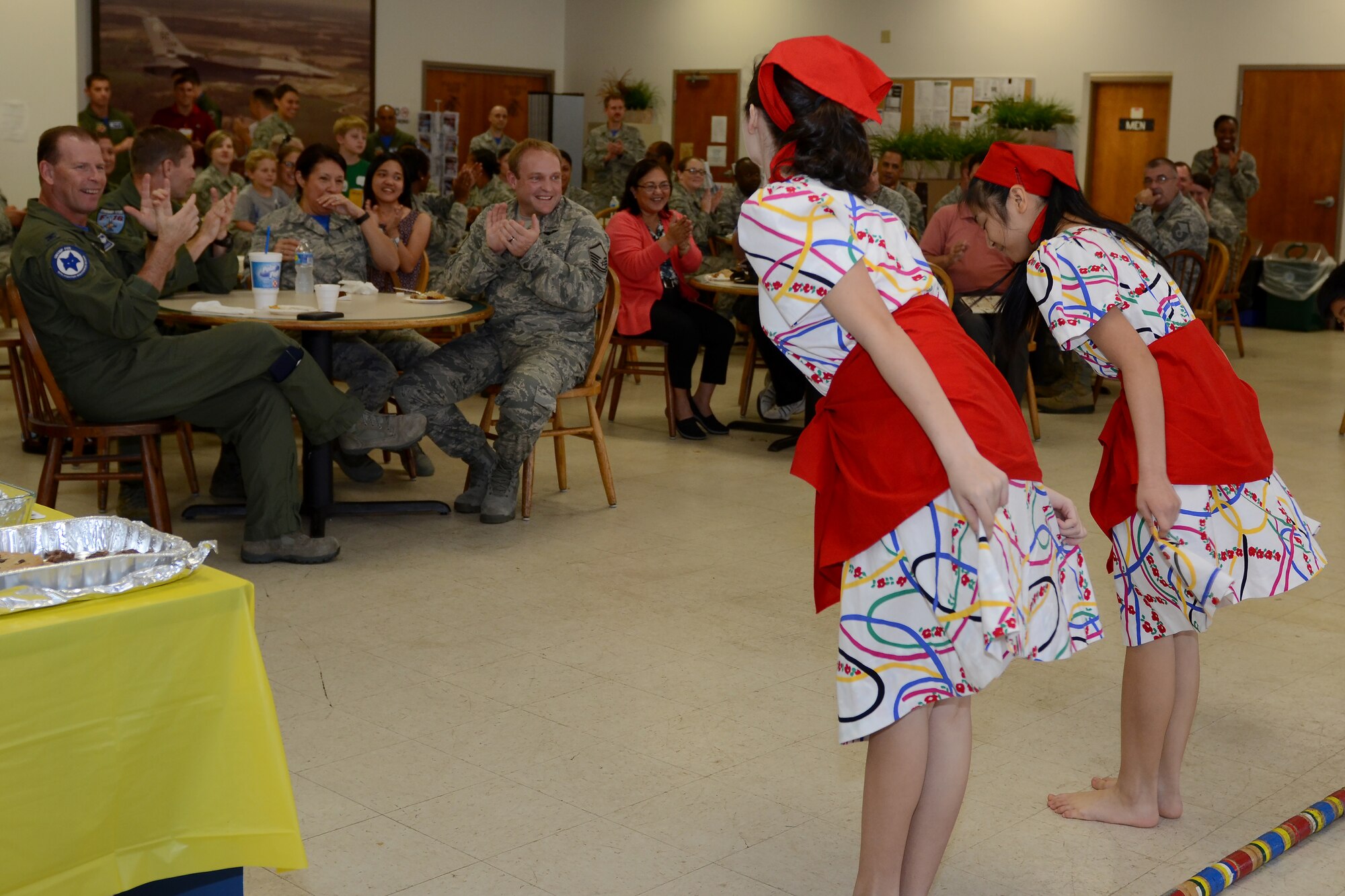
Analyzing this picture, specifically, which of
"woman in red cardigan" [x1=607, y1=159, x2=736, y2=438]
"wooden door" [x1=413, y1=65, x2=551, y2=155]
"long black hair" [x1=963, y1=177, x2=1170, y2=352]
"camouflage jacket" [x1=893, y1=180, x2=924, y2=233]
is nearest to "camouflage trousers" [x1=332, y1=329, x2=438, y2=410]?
"woman in red cardigan" [x1=607, y1=159, x2=736, y2=438]

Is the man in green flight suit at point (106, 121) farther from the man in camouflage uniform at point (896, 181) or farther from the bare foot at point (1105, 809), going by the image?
the bare foot at point (1105, 809)

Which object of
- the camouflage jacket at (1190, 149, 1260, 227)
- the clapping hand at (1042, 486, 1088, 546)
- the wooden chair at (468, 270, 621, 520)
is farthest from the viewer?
the camouflage jacket at (1190, 149, 1260, 227)

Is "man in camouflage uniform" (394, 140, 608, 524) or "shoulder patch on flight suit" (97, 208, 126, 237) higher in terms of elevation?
"shoulder patch on flight suit" (97, 208, 126, 237)

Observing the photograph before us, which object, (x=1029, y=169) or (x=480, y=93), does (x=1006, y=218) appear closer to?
(x=1029, y=169)

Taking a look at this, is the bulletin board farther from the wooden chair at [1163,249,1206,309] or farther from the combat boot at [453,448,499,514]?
the combat boot at [453,448,499,514]

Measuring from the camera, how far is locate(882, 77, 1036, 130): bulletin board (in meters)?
12.2

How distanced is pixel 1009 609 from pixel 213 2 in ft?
39.5

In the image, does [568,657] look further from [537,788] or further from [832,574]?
[832,574]

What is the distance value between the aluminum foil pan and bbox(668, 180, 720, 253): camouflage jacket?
6.31 m

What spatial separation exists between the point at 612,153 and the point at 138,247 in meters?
7.56

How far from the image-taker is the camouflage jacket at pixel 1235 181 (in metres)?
10.9

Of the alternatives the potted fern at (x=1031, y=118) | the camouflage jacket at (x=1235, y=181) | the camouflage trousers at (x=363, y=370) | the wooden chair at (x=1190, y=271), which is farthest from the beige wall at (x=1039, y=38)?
the camouflage trousers at (x=363, y=370)

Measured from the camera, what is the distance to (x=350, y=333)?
4.80m

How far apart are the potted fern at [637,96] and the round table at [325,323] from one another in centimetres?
959
